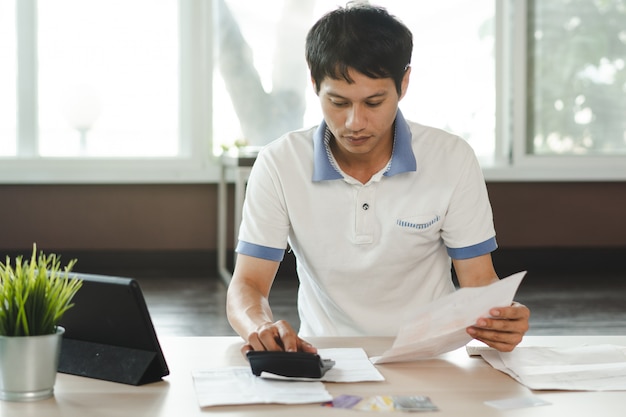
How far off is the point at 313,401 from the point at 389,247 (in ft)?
2.19

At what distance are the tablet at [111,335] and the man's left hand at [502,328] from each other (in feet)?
1.62

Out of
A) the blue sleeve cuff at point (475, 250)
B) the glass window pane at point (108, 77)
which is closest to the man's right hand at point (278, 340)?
the blue sleeve cuff at point (475, 250)

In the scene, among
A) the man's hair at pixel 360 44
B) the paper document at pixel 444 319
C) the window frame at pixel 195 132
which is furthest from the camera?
the window frame at pixel 195 132

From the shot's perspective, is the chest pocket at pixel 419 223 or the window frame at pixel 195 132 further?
the window frame at pixel 195 132

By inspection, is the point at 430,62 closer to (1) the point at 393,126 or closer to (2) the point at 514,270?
(2) the point at 514,270

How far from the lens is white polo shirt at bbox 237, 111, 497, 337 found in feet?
5.96

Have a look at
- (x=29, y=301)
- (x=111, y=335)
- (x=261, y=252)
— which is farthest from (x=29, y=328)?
(x=261, y=252)

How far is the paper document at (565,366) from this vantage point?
4.25ft

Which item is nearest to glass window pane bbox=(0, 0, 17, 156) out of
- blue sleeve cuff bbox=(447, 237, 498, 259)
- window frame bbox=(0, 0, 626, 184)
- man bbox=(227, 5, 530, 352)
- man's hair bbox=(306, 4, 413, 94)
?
window frame bbox=(0, 0, 626, 184)

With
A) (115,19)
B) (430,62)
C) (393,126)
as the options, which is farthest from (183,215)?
(393,126)

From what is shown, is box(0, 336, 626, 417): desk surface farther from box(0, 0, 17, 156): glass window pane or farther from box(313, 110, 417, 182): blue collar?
box(0, 0, 17, 156): glass window pane

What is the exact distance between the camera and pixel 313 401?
1191 millimetres

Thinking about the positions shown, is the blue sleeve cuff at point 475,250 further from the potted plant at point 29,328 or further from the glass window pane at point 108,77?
the glass window pane at point 108,77

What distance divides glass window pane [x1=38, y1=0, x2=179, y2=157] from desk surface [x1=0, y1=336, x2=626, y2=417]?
181 inches
